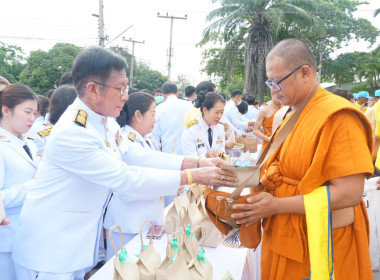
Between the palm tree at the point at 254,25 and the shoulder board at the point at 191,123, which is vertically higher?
the palm tree at the point at 254,25

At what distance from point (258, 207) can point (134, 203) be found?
1.08 meters

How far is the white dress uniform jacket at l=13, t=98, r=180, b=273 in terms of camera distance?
174 centimetres

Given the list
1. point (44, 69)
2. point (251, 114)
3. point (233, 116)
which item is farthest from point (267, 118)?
point (44, 69)

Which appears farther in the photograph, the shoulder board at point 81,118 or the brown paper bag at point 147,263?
the shoulder board at point 81,118

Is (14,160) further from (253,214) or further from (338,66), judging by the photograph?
(338,66)

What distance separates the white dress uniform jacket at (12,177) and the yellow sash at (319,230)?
1.68m

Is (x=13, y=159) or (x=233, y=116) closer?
(x=13, y=159)

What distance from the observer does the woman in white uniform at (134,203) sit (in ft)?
7.91

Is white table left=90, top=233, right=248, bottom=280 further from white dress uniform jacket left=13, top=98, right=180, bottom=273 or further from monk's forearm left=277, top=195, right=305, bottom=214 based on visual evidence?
monk's forearm left=277, top=195, right=305, bottom=214

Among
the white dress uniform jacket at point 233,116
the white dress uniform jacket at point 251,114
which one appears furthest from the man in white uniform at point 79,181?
the white dress uniform jacket at point 251,114

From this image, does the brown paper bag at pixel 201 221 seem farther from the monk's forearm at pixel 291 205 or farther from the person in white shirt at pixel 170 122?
the person in white shirt at pixel 170 122

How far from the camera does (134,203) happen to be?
242cm

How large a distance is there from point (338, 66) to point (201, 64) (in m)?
10.8

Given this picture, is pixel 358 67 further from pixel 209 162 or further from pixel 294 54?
pixel 294 54
